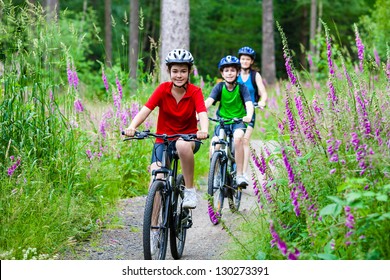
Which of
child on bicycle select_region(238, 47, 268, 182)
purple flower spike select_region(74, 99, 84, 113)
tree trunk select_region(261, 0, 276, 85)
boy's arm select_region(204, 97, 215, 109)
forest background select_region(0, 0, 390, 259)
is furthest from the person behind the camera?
tree trunk select_region(261, 0, 276, 85)

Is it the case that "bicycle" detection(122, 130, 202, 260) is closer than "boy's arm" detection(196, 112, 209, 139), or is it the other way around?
"bicycle" detection(122, 130, 202, 260)

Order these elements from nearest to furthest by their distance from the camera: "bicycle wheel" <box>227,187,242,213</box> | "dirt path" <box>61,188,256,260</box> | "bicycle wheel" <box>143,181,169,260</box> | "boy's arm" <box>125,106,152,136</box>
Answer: "bicycle wheel" <box>143,181,169,260</box> < "boy's arm" <box>125,106,152,136</box> < "dirt path" <box>61,188,256,260</box> < "bicycle wheel" <box>227,187,242,213</box>

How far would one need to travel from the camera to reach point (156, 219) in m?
5.53

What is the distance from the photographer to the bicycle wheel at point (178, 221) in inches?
231

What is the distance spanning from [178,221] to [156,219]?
23.8 inches

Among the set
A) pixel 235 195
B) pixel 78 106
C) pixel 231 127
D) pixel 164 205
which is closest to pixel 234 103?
pixel 231 127

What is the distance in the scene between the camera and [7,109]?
6363 millimetres

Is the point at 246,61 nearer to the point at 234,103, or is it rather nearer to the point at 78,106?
the point at 234,103

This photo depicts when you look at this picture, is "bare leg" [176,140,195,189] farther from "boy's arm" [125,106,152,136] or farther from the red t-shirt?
"boy's arm" [125,106,152,136]

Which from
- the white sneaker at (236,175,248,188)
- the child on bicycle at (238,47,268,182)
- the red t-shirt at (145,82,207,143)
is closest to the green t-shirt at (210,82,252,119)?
the white sneaker at (236,175,248,188)

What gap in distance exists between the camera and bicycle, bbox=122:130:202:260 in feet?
17.3

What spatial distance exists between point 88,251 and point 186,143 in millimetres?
1517

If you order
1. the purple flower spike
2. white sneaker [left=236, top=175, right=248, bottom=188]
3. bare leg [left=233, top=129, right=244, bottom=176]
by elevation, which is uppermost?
the purple flower spike

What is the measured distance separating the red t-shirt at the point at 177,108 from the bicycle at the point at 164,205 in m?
0.22
